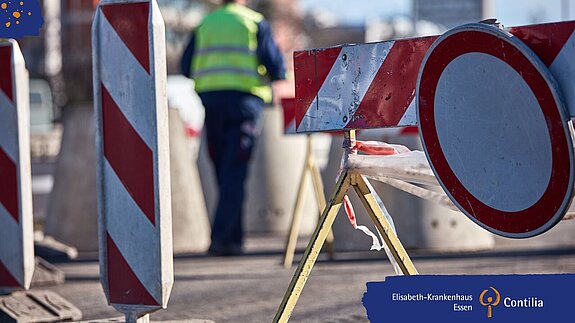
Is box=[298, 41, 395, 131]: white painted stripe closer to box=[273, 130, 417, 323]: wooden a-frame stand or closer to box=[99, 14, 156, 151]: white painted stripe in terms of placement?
box=[273, 130, 417, 323]: wooden a-frame stand

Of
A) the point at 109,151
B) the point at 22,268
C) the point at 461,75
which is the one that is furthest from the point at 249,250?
the point at 461,75

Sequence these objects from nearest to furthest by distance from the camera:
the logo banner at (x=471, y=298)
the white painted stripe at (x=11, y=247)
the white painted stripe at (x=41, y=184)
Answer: the logo banner at (x=471, y=298), the white painted stripe at (x=11, y=247), the white painted stripe at (x=41, y=184)

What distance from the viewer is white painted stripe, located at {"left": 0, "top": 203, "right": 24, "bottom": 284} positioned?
6.60 m

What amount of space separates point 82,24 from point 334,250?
72.5 m

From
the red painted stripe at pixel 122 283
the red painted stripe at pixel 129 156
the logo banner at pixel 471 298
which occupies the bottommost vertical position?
the red painted stripe at pixel 122 283

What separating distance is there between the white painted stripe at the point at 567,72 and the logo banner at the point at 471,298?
1.90 ft

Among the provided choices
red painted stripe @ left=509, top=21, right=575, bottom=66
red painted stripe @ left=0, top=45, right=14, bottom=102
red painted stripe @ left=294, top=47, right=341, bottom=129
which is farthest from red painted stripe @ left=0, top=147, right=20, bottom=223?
red painted stripe @ left=509, top=21, right=575, bottom=66

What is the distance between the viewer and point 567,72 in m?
4.11

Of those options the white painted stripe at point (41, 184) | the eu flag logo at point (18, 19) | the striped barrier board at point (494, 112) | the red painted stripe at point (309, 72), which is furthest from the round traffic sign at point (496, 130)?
the white painted stripe at point (41, 184)

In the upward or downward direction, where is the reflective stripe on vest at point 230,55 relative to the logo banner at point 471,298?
upward

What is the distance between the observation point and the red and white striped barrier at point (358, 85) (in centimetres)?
510

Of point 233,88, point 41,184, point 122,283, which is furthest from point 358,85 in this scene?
point 41,184

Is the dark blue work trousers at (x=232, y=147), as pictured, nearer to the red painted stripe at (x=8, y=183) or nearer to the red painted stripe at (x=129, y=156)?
the red painted stripe at (x=8, y=183)

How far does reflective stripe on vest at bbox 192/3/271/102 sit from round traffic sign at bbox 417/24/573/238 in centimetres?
602
